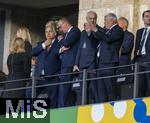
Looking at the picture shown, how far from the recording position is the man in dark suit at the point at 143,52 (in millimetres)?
13906

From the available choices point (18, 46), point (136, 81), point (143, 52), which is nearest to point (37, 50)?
point (18, 46)

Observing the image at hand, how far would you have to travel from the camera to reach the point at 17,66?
52.0 feet

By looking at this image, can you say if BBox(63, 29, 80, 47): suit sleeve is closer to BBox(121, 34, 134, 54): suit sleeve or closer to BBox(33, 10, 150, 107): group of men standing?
BBox(33, 10, 150, 107): group of men standing

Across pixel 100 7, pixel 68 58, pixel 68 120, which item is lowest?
pixel 68 120

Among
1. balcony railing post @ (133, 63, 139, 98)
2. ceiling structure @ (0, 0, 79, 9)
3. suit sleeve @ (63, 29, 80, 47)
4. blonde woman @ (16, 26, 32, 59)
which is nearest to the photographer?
balcony railing post @ (133, 63, 139, 98)

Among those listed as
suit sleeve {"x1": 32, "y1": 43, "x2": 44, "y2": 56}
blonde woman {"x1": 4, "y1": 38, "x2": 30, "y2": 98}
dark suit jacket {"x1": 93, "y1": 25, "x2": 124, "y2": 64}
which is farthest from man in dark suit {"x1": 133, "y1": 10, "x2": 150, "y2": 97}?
blonde woman {"x1": 4, "y1": 38, "x2": 30, "y2": 98}

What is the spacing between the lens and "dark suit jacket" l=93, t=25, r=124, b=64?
1434cm

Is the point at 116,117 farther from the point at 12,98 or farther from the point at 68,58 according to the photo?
the point at 12,98

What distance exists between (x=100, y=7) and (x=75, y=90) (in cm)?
343

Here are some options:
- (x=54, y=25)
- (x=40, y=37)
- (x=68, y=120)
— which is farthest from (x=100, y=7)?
(x=40, y=37)

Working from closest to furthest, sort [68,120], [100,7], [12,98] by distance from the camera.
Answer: [68,120]
[12,98]
[100,7]

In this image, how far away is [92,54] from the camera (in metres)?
14.7

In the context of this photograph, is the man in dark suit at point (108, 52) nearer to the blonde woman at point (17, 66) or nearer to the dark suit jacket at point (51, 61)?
the dark suit jacket at point (51, 61)

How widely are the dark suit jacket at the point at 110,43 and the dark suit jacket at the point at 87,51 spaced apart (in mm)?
237
